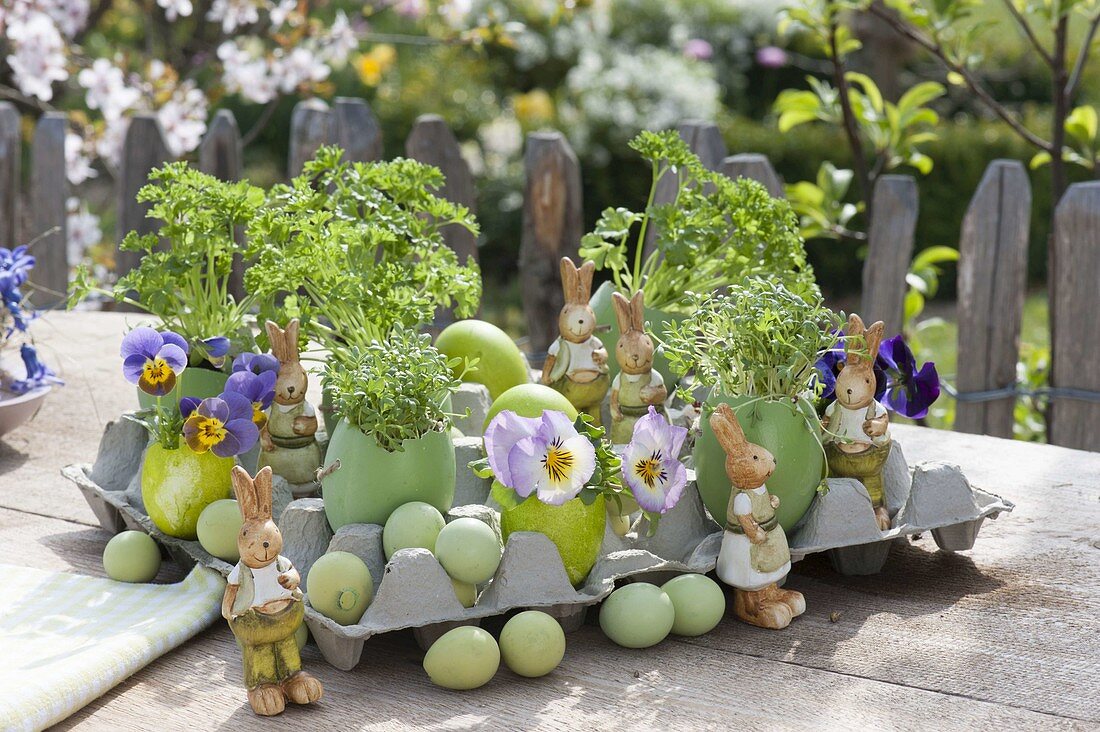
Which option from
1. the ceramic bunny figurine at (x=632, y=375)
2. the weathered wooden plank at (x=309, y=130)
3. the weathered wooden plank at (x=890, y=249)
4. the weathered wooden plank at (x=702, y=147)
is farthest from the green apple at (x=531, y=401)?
the weathered wooden plank at (x=309, y=130)

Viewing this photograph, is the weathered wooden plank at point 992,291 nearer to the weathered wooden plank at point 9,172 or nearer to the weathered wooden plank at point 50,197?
the weathered wooden plank at point 50,197

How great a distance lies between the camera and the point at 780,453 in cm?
135

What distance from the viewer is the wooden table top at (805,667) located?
3.71 ft

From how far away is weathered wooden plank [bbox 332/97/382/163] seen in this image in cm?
291

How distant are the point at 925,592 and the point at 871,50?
5546 mm

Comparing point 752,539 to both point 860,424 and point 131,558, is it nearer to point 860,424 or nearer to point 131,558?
point 860,424

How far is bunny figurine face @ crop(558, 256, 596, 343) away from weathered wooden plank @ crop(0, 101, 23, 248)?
2218mm

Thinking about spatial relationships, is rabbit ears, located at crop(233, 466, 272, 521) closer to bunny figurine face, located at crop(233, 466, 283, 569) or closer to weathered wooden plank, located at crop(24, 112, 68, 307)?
bunny figurine face, located at crop(233, 466, 283, 569)

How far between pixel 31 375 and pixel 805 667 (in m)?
1.36

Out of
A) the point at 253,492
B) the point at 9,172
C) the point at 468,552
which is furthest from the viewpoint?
the point at 9,172

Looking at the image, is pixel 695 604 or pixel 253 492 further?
pixel 695 604

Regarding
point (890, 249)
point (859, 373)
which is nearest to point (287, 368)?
point (859, 373)

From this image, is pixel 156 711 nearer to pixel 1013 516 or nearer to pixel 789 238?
pixel 789 238

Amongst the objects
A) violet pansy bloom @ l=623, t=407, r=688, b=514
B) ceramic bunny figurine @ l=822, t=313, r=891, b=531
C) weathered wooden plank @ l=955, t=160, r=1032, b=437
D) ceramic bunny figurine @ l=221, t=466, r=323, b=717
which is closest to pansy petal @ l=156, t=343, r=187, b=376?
ceramic bunny figurine @ l=221, t=466, r=323, b=717
